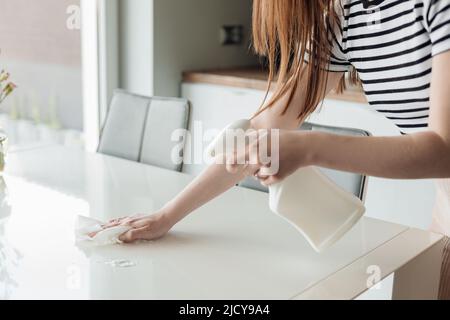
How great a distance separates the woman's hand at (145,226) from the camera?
118 centimetres

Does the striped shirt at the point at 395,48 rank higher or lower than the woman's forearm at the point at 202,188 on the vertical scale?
higher

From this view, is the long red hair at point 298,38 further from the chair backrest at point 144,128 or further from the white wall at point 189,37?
the white wall at point 189,37

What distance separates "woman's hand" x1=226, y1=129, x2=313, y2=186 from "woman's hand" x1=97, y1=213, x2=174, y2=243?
14.1 inches

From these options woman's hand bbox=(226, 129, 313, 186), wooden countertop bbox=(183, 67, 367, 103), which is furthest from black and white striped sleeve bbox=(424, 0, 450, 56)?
wooden countertop bbox=(183, 67, 367, 103)

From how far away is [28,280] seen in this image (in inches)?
39.3

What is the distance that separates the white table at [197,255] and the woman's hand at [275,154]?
0.72ft

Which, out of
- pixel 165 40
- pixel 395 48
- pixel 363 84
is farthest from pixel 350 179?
pixel 165 40

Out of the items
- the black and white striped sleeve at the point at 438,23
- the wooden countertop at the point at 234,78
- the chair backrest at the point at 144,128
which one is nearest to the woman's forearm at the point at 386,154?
the black and white striped sleeve at the point at 438,23

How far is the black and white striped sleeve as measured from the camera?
34.7 inches

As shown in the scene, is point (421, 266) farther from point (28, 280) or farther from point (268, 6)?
point (28, 280)

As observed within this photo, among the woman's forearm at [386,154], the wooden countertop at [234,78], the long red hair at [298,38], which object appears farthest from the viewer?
the wooden countertop at [234,78]

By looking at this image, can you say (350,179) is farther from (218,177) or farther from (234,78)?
(234,78)
